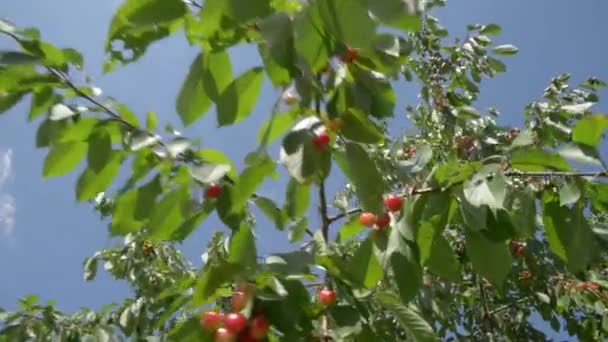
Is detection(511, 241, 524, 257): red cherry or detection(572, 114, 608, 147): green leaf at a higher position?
detection(572, 114, 608, 147): green leaf

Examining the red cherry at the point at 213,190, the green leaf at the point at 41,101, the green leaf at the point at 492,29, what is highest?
the green leaf at the point at 492,29

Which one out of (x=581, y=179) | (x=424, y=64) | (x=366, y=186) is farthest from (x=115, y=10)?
(x=424, y=64)

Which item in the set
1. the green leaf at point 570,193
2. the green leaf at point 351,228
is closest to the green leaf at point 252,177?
the green leaf at point 351,228

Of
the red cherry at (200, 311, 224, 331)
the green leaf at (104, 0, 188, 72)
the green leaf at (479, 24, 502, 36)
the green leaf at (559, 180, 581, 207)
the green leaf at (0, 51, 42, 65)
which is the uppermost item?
the green leaf at (479, 24, 502, 36)

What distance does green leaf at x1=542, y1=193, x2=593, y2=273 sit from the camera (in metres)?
1.27

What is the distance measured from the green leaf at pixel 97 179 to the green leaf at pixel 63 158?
0.04m

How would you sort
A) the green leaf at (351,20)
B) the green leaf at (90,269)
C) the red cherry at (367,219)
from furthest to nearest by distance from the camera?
the green leaf at (90,269), the red cherry at (367,219), the green leaf at (351,20)

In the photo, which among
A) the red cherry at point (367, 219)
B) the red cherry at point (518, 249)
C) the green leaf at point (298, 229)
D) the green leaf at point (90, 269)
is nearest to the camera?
the red cherry at point (367, 219)

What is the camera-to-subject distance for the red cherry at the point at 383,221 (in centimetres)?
145

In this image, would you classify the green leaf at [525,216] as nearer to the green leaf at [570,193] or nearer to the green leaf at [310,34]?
the green leaf at [570,193]

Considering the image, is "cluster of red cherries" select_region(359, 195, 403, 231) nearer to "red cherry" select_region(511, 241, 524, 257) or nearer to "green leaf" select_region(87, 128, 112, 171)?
"green leaf" select_region(87, 128, 112, 171)

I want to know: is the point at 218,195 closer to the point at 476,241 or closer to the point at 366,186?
the point at 366,186

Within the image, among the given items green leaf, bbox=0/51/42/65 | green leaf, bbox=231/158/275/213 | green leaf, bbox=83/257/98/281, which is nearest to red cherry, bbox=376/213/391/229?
green leaf, bbox=231/158/275/213

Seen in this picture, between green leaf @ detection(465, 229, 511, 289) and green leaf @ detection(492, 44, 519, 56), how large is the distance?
247 centimetres
